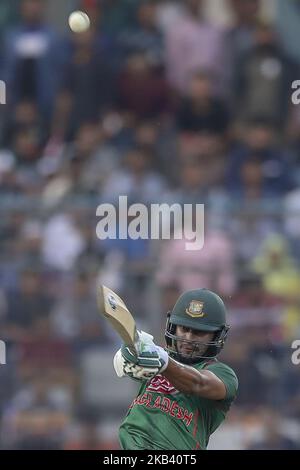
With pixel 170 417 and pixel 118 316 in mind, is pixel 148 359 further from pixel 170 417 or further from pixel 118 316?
pixel 170 417

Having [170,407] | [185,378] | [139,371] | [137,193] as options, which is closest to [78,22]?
[137,193]

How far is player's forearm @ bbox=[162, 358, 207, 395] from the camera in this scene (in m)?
5.44

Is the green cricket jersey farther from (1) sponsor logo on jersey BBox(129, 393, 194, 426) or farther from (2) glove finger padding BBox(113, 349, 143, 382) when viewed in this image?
(2) glove finger padding BBox(113, 349, 143, 382)

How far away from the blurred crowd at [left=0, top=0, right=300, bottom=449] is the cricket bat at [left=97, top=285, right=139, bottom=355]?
16.8 ft

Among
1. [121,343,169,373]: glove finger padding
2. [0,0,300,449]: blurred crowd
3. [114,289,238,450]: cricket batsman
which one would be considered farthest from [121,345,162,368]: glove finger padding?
[0,0,300,449]: blurred crowd

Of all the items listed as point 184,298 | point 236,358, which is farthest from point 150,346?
point 236,358

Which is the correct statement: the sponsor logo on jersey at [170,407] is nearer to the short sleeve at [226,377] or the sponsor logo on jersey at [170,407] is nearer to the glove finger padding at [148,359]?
the short sleeve at [226,377]

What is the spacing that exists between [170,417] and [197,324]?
1.56ft

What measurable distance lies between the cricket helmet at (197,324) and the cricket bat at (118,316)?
27.4 inches

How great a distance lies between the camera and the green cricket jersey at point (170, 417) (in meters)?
6.00

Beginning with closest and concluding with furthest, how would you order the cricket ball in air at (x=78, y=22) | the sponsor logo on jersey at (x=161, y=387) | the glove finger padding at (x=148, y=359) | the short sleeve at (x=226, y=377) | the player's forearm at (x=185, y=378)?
1. the glove finger padding at (x=148, y=359)
2. the player's forearm at (x=185, y=378)
3. the short sleeve at (x=226, y=377)
4. the sponsor logo on jersey at (x=161, y=387)
5. the cricket ball in air at (x=78, y=22)

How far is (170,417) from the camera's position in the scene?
19.7 feet

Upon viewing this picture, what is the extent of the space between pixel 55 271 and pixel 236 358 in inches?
67.7

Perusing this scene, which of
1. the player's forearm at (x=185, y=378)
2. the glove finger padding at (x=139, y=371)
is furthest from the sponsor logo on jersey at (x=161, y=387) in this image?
the glove finger padding at (x=139, y=371)
